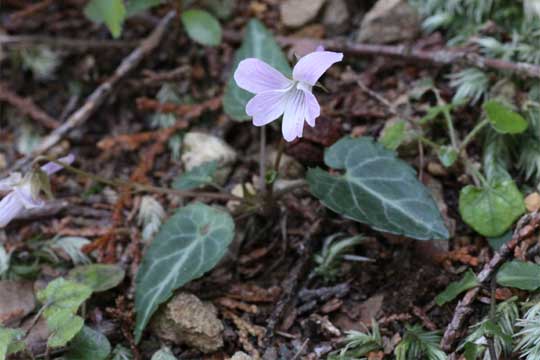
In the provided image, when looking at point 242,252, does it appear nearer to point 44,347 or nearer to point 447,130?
point 44,347

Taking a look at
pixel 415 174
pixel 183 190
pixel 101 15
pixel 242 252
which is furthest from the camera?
pixel 101 15

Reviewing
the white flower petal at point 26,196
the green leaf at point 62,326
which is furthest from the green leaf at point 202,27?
the green leaf at point 62,326

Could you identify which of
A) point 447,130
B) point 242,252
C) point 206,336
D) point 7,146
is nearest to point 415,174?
point 447,130

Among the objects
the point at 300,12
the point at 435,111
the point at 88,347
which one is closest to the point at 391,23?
the point at 300,12

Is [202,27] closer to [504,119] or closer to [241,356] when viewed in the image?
[504,119]

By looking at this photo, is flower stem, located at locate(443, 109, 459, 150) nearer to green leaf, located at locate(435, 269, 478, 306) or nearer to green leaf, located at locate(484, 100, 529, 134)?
green leaf, located at locate(484, 100, 529, 134)
